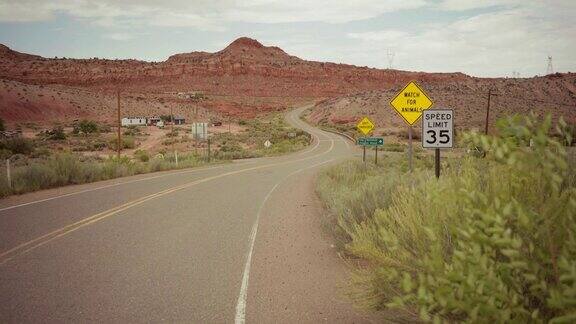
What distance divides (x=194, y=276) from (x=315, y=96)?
5308 inches

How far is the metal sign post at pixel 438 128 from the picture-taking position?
31.2 ft

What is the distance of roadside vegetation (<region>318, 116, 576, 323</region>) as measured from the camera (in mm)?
2520

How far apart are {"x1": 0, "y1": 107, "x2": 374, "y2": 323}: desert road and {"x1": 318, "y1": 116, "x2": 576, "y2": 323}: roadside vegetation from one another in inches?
45.1

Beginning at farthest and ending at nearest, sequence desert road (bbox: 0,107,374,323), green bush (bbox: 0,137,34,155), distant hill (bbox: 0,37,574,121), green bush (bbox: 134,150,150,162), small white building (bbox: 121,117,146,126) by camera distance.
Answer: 1. distant hill (bbox: 0,37,574,121)
2. small white building (bbox: 121,117,146,126)
3. green bush (bbox: 0,137,34,155)
4. green bush (bbox: 134,150,150,162)
5. desert road (bbox: 0,107,374,323)

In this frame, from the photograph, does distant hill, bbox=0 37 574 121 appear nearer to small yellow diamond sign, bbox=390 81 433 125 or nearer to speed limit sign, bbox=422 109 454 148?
small yellow diamond sign, bbox=390 81 433 125

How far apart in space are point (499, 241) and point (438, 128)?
7.59 metres

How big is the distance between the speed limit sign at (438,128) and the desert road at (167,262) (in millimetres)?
3203

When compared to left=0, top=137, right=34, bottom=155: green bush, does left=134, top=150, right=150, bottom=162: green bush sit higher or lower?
lower

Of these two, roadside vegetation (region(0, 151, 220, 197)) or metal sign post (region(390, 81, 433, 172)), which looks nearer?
metal sign post (region(390, 81, 433, 172))

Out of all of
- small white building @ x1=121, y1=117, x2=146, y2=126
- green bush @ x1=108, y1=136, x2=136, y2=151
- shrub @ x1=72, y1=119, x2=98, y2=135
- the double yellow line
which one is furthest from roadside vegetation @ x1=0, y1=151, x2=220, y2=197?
small white building @ x1=121, y1=117, x2=146, y2=126

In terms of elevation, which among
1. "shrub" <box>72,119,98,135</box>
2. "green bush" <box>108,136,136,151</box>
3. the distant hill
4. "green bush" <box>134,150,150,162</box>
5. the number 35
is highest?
the distant hill

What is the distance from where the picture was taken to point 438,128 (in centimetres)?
962

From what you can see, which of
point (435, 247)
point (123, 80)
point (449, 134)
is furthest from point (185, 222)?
point (123, 80)


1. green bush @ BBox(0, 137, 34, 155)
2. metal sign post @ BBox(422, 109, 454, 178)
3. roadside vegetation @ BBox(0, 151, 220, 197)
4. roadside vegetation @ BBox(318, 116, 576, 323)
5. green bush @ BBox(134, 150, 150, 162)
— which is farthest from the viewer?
green bush @ BBox(0, 137, 34, 155)
